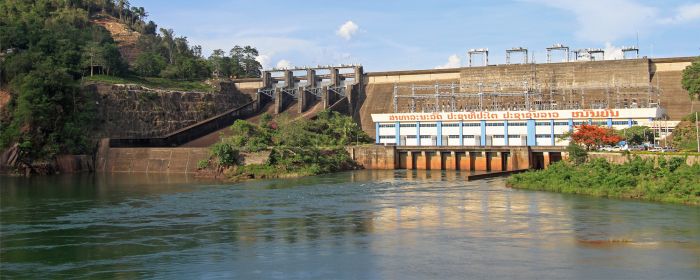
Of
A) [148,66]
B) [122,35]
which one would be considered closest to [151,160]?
[148,66]

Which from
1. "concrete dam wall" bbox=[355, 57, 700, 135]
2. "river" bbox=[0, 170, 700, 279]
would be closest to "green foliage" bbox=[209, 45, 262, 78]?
"concrete dam wall" bbox=[355, 57, 700, 135]

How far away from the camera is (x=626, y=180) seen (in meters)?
41.1

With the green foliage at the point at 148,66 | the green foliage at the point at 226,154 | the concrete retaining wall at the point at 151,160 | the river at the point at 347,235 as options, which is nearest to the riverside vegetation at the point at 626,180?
the river at the point at 347,235

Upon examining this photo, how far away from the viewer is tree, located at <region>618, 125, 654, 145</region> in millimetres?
57312

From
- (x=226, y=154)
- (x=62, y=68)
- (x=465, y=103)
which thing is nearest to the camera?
(x=226, y=154)

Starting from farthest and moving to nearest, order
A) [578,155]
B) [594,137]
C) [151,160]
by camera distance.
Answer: [151,160], [594,137], [578,155]

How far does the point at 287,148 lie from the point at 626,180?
31355 millimetres

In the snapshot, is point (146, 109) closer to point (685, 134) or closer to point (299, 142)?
point (299, 142)

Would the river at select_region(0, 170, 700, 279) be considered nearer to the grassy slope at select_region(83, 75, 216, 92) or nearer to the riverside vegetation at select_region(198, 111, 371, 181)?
the riverside vegetation at select_region(198, 111, 371, 181)

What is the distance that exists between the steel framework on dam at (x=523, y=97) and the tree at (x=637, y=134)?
6786mm

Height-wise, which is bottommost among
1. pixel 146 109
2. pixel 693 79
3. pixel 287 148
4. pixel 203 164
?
pixel 203 164

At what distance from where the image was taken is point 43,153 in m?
67.9

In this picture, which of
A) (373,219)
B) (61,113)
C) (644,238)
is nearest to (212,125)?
(61,113)

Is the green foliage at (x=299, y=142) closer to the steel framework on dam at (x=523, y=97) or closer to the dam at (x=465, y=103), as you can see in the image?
the dam at (x=465, y=103)
